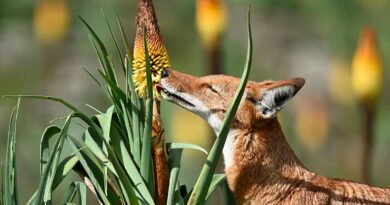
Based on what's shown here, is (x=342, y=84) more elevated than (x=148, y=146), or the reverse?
(x=148, y=146)

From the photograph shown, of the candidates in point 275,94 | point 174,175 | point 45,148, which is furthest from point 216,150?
point 275,94

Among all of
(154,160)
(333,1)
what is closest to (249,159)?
(154,160)

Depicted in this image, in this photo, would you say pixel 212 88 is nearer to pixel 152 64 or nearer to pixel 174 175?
pixel 152 64

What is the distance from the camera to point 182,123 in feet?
37.1

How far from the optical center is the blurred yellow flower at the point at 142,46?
573 cm

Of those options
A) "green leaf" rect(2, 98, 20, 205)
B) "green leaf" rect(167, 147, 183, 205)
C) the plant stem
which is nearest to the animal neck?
"green leaf" rect(167, 147, 183, 205)

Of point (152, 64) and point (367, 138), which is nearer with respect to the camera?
point (152, 64)

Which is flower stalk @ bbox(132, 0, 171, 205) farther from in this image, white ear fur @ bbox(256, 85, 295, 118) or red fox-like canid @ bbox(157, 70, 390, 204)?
red fox-like canid @ bbox(157, 70, 390, 204)

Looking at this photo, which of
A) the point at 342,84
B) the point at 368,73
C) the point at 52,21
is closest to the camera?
the point at 368,73

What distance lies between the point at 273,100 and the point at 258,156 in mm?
364

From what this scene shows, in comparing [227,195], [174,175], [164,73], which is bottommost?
[227,195]

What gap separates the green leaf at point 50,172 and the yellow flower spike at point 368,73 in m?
3.35

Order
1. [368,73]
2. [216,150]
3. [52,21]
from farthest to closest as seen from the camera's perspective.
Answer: [52,21], [368,73], [216,150]

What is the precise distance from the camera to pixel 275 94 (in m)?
6.94
